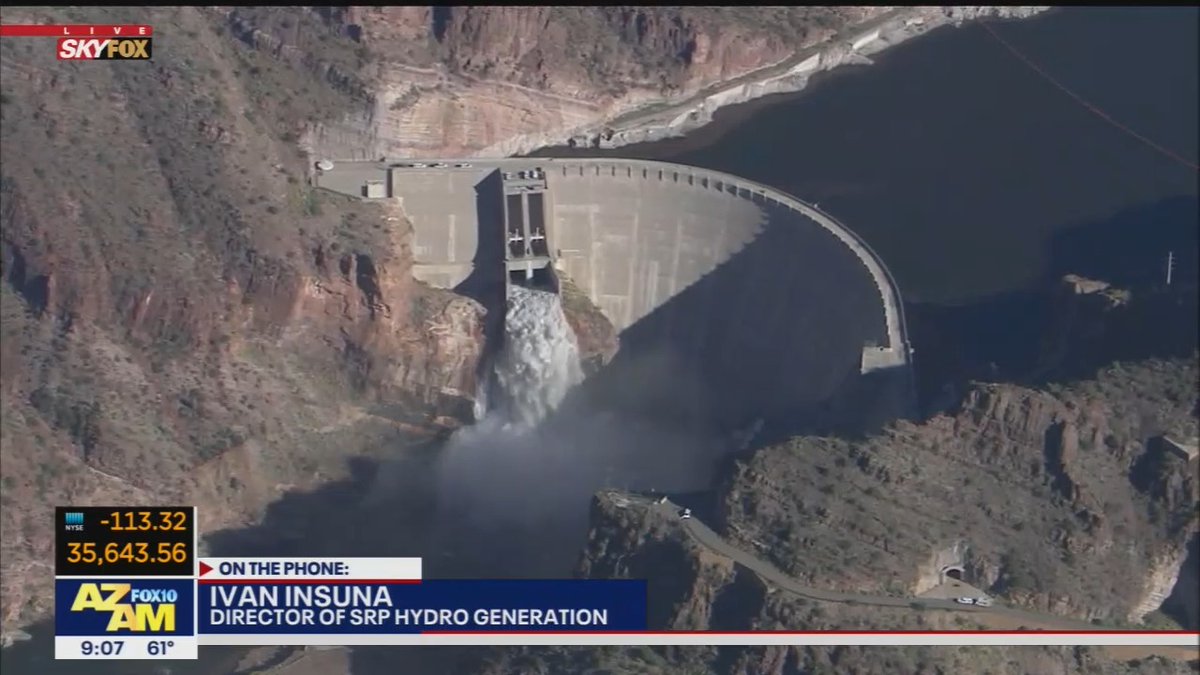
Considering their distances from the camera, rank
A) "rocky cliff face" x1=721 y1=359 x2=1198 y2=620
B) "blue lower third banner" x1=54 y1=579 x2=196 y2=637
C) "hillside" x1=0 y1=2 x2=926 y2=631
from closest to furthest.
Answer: "blue lower third banner" x1=54 y1=579 x2=196 y2=637 < "rocky cliff face" x1=721 y1=359 x2=1198 y2=620 < "hillside" x1=0 y1=2 x2=926 y2=631

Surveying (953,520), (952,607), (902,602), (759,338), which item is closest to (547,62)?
(759,338)

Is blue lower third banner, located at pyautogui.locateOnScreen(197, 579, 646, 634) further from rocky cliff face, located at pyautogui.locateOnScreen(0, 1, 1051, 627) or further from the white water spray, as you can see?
the white water spray

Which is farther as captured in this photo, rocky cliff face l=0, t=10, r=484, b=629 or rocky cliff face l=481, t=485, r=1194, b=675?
rocky cliff face l=0, t=10, r=484, b=629

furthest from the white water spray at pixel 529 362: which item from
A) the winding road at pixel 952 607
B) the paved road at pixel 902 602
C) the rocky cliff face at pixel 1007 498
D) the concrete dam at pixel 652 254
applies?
the winding road at pixel 952 607

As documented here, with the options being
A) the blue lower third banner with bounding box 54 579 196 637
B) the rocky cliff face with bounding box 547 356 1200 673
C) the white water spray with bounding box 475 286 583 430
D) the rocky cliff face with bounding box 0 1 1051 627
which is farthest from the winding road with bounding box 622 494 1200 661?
the white water spray with bounding box 475 286 583 430

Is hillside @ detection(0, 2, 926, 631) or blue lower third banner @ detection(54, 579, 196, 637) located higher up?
hillside @ detection(0, 2, 926, 631)

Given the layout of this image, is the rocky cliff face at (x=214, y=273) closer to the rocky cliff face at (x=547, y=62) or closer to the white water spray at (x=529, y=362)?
the rocky cliff face at (x=547, y=62)
